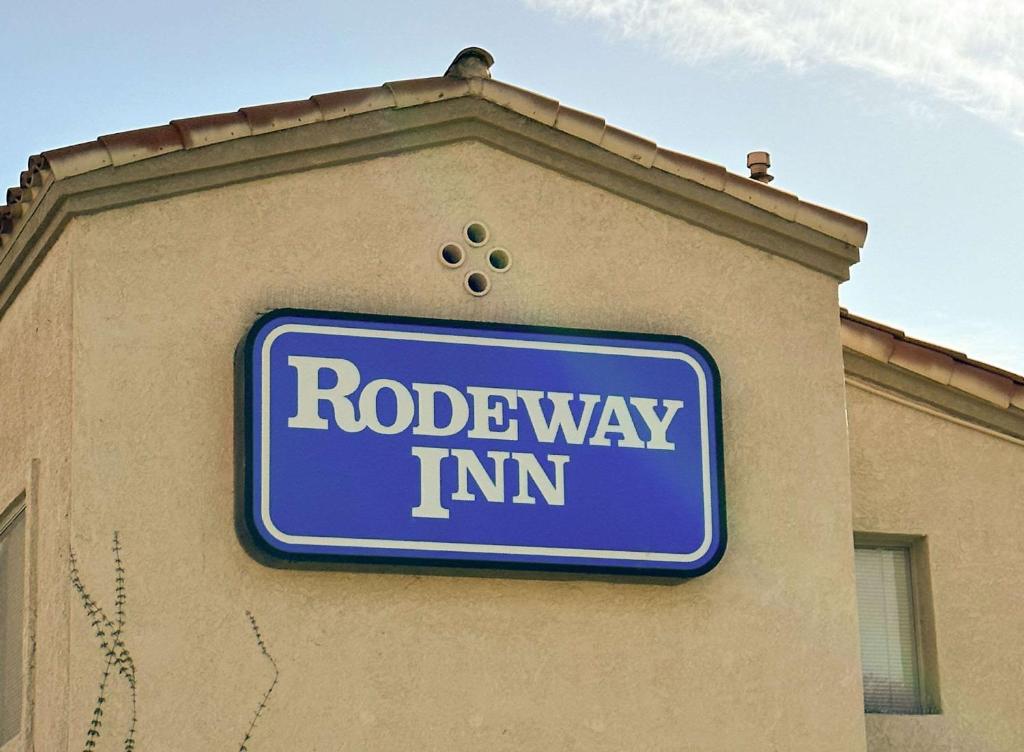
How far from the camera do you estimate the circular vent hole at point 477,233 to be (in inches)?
543

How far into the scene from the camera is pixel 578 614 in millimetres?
13281

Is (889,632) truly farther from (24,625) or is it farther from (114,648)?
(24,625)

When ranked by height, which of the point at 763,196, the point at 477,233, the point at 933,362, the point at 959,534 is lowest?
the point at 959,534

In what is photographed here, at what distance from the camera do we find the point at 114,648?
12.2m

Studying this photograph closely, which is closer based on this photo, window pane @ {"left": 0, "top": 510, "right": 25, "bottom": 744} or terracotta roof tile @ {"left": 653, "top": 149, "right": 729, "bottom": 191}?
window pane @ {"left": 0, "top": 510, "right": 25, "bottom": 744}

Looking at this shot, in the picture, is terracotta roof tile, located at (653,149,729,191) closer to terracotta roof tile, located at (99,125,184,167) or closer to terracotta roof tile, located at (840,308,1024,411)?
terracotta roof tile, located at (840,308,1024,411)

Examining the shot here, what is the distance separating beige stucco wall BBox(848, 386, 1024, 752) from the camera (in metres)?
15.3

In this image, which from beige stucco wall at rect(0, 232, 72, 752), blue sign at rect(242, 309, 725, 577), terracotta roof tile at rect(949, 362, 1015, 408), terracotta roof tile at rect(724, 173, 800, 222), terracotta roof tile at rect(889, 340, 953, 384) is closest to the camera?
beige stucco wall at rect(0, 232, 72, 752)

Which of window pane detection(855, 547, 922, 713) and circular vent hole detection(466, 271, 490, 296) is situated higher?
circular vent hole detection(466, 271, 490, 296)

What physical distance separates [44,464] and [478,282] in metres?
3.08

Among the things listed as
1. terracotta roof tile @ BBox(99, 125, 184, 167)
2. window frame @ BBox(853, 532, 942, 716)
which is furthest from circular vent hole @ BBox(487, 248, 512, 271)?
window frame @ BBox(853, 532, 942, 716)

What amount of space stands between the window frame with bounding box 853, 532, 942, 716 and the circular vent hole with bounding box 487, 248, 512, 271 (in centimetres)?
365

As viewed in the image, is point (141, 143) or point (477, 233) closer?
point (141, 143)

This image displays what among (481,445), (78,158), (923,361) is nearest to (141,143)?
(78,158)
